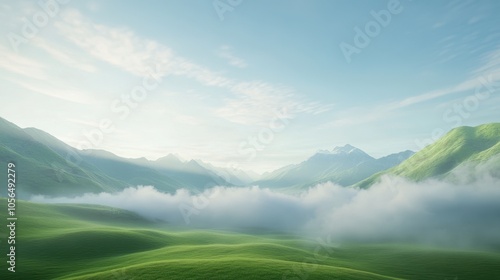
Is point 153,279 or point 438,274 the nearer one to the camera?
point 153,279

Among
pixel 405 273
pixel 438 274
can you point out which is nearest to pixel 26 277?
pixel 405 273

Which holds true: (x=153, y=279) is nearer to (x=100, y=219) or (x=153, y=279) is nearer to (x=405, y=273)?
(x=405, y=273)

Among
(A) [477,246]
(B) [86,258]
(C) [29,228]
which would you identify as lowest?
(A) [477,246]

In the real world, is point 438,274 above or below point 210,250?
below

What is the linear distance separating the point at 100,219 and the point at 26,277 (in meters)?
134

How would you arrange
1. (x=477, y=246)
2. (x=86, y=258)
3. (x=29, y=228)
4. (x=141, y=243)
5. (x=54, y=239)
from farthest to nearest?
(x=477, y=246), (x=29, y=228), (x=141, y=243), (x=54, y=239), (x=86, y=258)

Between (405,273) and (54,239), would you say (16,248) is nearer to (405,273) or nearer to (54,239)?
(54,239)

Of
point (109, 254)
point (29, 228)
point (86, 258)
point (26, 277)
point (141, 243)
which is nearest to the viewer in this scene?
point (26, 277)

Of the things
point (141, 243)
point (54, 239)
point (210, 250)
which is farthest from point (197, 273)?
point (54, 239)

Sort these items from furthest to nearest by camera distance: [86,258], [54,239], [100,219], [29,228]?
[100,219]
[29,228]
[54,239]
[86,258]

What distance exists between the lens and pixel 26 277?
189 ft

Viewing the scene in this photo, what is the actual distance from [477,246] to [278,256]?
5670 inches

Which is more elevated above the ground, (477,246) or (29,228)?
(29,228)

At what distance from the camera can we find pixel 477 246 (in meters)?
161
